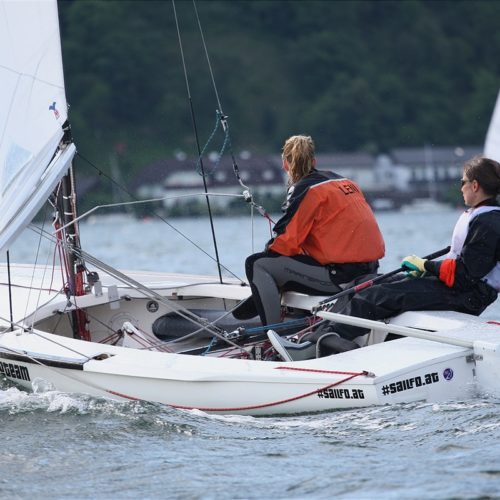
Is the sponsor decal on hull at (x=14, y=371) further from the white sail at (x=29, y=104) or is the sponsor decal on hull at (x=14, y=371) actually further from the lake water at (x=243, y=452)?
the white sail at (x=29, y=104)

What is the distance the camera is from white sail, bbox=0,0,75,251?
5309 mm

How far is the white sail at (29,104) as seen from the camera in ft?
17.4

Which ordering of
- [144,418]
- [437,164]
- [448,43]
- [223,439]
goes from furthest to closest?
[448,43], [437,164], [144,418], [223,439]

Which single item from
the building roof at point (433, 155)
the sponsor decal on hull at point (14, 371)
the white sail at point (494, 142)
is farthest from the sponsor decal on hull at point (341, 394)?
the building roof at point (433, 155)

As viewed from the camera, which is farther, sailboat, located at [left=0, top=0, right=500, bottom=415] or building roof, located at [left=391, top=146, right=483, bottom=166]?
building roof, located at [left=391, top=146, right=483, bottom=166]

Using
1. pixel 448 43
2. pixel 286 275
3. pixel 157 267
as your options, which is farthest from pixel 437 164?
pixel 286 275

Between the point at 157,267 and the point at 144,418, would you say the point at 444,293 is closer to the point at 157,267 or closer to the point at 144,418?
the point at 144,418

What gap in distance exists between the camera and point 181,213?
131 ft

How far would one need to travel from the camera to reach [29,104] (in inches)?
218

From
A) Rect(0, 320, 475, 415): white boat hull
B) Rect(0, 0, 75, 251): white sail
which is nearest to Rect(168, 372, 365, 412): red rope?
Rect(0, 320, 475, 415): white boat hull

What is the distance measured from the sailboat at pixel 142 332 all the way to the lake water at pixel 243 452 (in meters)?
0.07

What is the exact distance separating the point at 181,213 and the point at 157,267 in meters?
24.6

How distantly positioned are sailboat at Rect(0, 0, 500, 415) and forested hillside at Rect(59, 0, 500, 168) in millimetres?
37336

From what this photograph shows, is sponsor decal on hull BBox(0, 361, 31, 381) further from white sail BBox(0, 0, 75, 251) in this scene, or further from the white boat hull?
white sail BBox(0, 0, 75, 251)
